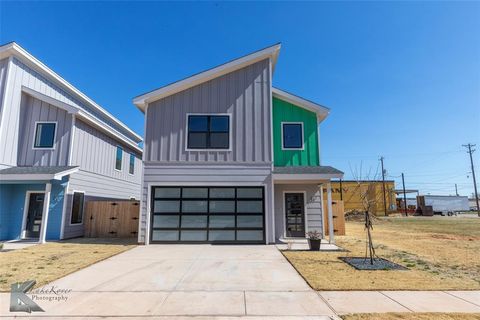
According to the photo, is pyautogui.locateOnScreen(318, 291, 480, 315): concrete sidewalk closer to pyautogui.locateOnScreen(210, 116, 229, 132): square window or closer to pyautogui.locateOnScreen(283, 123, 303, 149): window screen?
pyautogui.locateOnScreen(210, 116, 229, 132): square window

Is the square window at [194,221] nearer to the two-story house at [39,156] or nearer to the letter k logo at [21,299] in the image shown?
the two-story house at [39,156]

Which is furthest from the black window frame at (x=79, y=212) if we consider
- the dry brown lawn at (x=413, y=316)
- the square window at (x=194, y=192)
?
the dry brown lawn at (x=413, y=316)

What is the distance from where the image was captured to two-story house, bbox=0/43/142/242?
11750 millimetres

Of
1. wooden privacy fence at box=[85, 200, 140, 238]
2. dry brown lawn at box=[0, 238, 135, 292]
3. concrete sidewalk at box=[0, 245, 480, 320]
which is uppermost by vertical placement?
wooden privacy fence at box=[85, 200, 140, 238]

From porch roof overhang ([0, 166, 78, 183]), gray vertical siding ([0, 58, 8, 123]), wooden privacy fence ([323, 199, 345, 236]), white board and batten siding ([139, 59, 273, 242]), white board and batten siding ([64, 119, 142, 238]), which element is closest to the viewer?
porch roof overhang ([0, 166, 78, 183])

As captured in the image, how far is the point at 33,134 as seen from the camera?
12.7 meters

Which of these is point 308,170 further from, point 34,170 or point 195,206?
point 34,170

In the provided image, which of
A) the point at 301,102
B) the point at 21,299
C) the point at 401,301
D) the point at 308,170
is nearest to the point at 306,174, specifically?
the point at 308,170

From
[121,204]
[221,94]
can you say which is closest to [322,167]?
[221,94]

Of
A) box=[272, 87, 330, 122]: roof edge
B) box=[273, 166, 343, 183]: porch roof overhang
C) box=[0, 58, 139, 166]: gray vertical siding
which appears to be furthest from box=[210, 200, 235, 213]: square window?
box=[0, 58, 139, 166]: gray vertical siding

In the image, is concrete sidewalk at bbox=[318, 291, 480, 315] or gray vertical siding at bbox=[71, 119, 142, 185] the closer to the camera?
concrete sidewalk at bbox=[318, 291, 480, 315]

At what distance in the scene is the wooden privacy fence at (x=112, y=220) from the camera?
1316cm

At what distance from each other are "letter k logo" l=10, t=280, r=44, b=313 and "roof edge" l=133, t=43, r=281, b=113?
7.87 metres

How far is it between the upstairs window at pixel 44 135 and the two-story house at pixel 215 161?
4.56 metres
